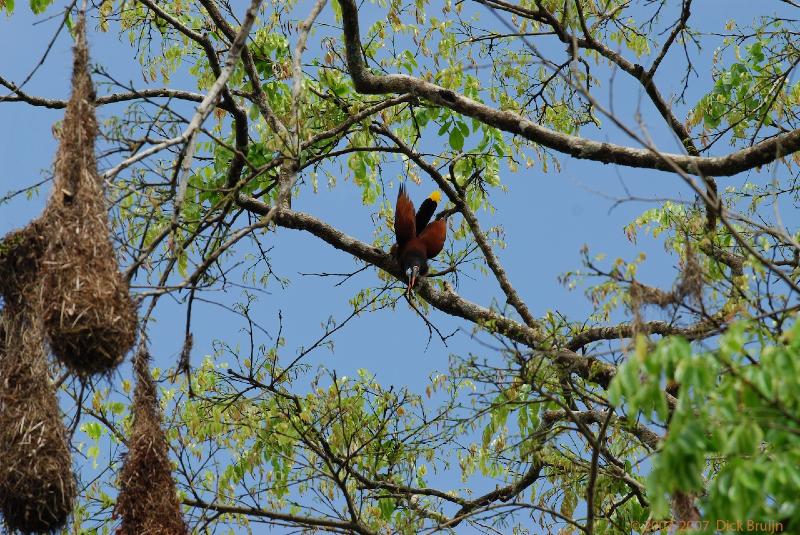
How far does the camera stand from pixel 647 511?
5.72 metres

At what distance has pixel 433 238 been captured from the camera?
6.75 meters

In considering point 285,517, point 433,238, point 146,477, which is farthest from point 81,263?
point 433,238

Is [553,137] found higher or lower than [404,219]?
lower

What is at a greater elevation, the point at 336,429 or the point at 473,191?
the point at 473,191

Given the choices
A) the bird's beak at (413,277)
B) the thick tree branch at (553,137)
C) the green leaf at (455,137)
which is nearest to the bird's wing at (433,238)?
the bird's beak at (413,277)

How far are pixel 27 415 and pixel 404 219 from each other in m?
3.53

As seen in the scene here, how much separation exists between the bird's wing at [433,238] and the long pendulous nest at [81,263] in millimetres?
3307

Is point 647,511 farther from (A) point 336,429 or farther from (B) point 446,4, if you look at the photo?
(B) point 446,4

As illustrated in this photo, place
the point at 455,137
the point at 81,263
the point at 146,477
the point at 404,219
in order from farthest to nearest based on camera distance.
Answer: the point at 404,219, the point at 455,137, the point at 146,477, the point at 81,263

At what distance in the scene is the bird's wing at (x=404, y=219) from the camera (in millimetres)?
6738

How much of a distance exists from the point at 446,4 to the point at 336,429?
11.6 feet

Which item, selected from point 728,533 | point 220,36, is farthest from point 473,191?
point 728,533

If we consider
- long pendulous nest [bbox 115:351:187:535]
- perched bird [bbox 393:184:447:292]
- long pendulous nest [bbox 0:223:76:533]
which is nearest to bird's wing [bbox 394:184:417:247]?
perched bird [bbox 393:184:447:292]

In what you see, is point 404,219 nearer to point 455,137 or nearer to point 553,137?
point 455,137
